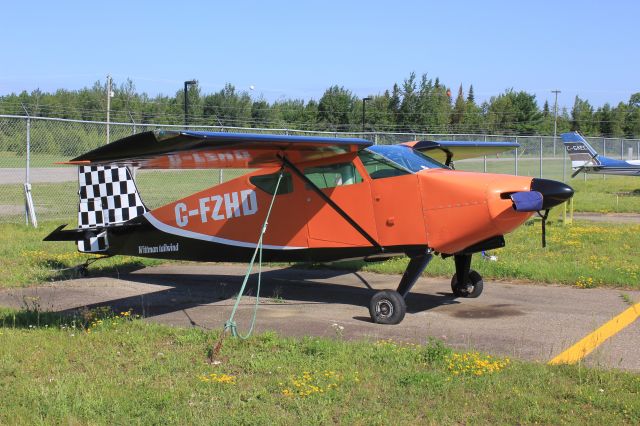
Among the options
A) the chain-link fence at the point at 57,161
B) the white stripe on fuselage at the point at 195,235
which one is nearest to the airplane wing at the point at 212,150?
the white stripe on fuselage at the point at 195,235

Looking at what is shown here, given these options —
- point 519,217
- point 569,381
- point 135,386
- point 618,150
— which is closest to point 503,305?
point 519,217

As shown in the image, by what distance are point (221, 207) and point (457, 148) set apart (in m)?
3.84

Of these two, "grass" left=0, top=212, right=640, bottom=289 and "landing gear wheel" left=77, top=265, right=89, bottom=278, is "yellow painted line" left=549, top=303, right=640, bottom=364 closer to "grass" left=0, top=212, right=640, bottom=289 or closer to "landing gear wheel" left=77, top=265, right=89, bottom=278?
"grass" left=0, top=212, right=640, bottom=289

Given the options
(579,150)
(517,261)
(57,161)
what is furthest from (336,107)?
(517,261)

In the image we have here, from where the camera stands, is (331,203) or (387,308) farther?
(331,203)

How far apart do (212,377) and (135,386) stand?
612 mm

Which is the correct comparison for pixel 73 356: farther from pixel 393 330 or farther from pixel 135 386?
pixel 393 330

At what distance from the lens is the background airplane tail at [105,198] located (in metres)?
10.2

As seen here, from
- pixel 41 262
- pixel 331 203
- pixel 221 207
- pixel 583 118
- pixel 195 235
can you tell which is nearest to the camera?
pixel 331 203

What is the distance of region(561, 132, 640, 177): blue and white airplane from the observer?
1131 inches

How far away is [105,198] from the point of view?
33.9 ft

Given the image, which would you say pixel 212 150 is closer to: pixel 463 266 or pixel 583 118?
pixel 463 266

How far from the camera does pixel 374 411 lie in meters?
4.63

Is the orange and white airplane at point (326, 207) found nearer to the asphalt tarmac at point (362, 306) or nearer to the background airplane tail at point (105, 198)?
the background airplane tail at point (105, 198)
